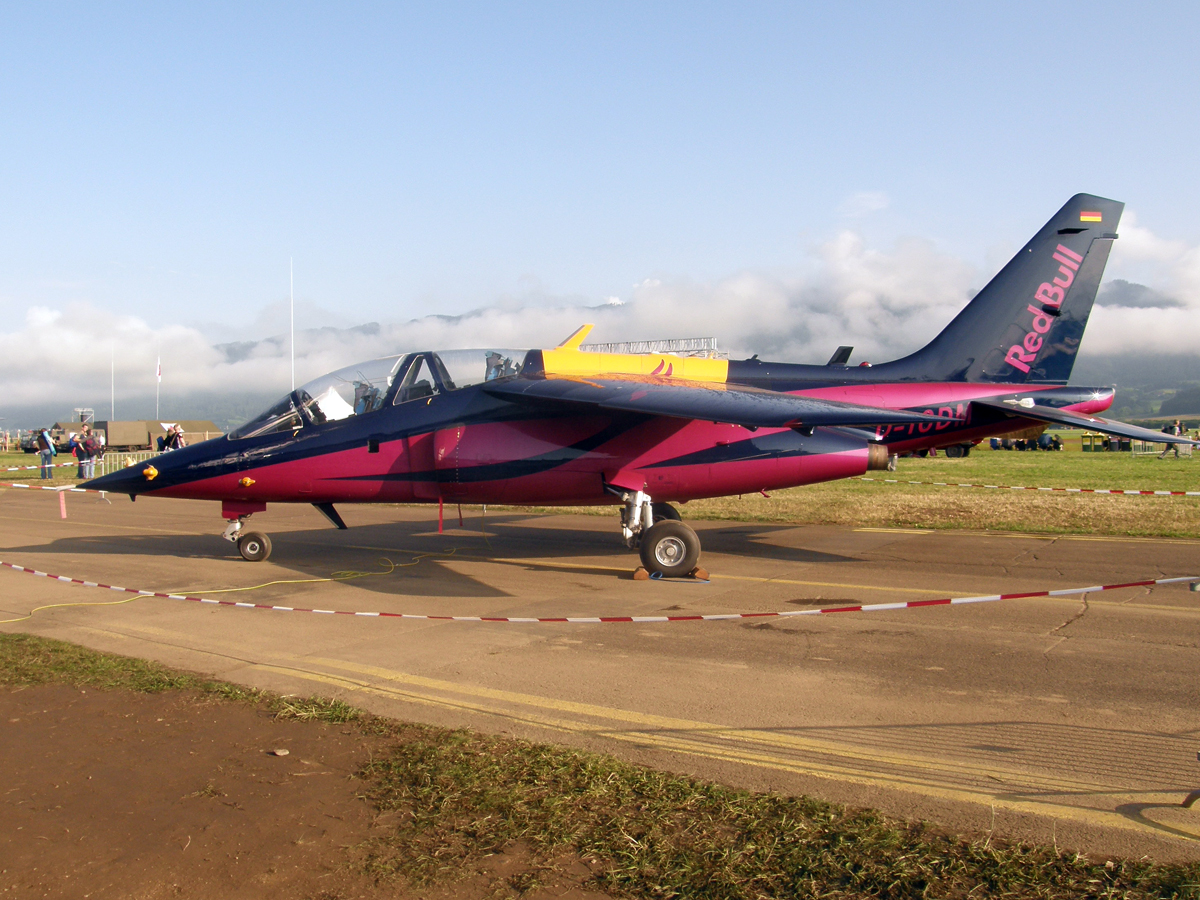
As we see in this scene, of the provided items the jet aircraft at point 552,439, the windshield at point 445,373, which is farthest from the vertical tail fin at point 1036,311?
the windshield at point 445,373

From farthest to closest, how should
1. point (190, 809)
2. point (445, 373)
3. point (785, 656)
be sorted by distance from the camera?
point (445, 373)
point (785, 656)
point (190, 809)

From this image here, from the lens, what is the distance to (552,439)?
11734 millimetres

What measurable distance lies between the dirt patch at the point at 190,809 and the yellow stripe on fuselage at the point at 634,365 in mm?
7548

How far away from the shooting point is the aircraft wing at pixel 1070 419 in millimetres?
10961

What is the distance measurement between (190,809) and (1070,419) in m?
11.5

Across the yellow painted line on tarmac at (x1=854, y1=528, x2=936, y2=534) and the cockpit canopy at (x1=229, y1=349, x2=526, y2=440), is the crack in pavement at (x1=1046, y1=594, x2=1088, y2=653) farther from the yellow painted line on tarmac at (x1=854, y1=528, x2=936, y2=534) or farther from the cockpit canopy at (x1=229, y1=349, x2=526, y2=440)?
the cockpit canopy at (x1=229, y1=349, x2=526, y2=440)

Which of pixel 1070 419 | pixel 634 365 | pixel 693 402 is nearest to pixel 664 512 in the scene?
pixel 634 365

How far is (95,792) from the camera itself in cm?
454

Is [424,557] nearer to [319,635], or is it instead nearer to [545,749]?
[319,635]

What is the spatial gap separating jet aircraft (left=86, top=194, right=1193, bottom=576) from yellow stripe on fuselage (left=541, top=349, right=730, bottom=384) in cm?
3

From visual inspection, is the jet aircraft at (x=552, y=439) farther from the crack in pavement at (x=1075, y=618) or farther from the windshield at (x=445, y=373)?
the crack in pavement at (x=1075, y=618)

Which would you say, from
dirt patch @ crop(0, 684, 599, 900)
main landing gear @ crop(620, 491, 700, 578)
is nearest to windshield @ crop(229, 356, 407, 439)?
main landing gear @ crop(620, 491, 700, 578)

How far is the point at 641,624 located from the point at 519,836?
4563mm

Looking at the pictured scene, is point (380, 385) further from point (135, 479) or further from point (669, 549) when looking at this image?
point (669, 549)
